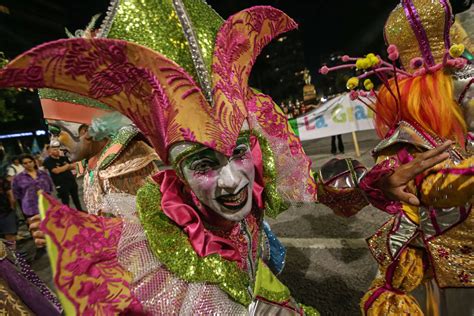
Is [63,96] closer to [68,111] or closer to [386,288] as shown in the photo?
[68,111]

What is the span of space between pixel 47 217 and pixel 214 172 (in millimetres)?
502

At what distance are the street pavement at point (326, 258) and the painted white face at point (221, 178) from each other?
624 mm

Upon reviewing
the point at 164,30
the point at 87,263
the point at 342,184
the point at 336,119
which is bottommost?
the point at 336,119

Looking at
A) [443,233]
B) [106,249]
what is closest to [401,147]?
[443,233]

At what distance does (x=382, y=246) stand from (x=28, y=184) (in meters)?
4.78

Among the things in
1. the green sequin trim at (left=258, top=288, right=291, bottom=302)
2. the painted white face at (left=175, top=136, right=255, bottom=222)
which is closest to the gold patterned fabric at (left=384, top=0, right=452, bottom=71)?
the painted white face at (left=175, top=136, right=255, bottom=222)

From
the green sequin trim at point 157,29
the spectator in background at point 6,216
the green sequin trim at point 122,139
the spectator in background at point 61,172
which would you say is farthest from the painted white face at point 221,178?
the spectator in background at point 61,172

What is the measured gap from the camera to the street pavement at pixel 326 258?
2.26m

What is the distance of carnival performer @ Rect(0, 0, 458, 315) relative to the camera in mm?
842

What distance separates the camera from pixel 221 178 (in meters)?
1.04

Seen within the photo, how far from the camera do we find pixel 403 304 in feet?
4.68

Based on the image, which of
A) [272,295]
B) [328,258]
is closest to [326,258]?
[328,258]

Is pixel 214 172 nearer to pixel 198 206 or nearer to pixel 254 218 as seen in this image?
pixel 198 206

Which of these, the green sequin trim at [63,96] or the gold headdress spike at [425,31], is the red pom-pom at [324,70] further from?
the green sequin trim at [63,96]
